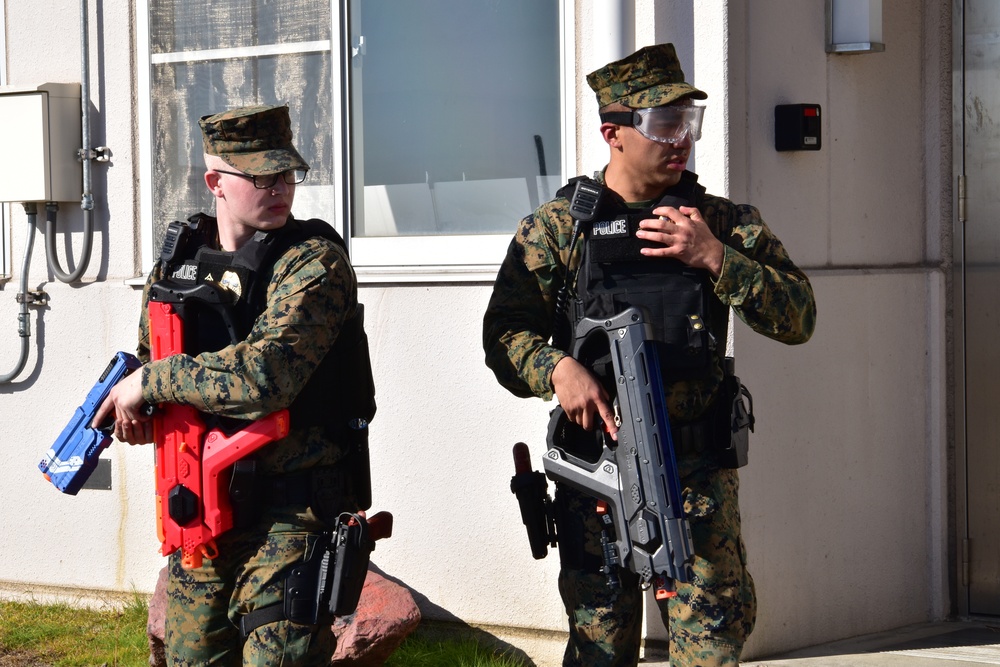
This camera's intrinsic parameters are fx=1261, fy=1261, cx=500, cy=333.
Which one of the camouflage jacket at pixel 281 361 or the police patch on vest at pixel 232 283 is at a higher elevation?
the police patch on vest at pixel 232 283

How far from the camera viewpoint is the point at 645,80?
325cm

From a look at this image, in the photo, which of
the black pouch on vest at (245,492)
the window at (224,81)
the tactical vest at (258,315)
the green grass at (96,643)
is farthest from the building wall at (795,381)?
the black pouch on vest at (245,492)

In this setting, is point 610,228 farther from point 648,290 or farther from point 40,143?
point 40,143

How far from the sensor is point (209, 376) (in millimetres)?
3131

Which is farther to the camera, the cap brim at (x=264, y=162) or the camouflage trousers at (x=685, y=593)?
the cap brim at (x=264, y=162)

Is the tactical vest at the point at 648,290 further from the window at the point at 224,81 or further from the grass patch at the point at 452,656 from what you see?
the window at the point at 224,81

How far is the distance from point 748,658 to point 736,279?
196cm

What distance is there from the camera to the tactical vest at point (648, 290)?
3143 millimetres

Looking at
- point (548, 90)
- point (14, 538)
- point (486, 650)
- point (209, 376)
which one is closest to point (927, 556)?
point (486, 650)

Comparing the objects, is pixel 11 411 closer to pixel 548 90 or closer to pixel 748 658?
pixel 548 90

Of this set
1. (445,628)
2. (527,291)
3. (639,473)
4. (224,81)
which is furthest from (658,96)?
(224,81)

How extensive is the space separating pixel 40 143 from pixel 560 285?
292 centimetres

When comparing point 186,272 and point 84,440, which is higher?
point 186,272

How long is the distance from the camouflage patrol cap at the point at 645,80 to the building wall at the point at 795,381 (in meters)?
1.02
